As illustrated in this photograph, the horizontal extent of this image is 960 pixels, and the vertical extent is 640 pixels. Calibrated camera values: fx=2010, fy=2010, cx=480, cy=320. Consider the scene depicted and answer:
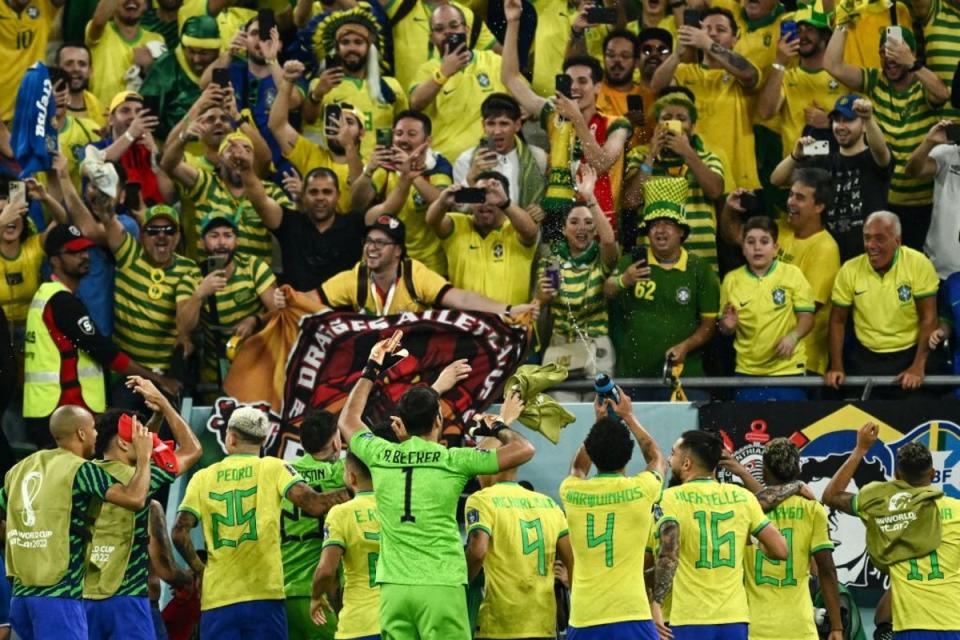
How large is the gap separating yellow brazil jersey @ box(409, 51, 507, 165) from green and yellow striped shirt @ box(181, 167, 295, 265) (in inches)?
64.1

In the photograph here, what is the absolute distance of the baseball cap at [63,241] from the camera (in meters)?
15.6

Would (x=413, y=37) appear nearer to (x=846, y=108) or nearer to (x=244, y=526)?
(x=846, y=108)

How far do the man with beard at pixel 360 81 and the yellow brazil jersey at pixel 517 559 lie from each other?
209 inches

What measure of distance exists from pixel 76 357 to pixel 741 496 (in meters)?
5.75

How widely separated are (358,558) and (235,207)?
500 cm

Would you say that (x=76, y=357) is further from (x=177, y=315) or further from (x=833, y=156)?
(x=833, y=156)

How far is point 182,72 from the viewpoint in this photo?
1820 cm

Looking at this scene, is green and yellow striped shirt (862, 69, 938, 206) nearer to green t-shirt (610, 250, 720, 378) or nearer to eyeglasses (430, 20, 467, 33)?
green t-shirt (610, 250, 720, 378)

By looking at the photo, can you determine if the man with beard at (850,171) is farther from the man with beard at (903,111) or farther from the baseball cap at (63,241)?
the baseball cap at (63,241)

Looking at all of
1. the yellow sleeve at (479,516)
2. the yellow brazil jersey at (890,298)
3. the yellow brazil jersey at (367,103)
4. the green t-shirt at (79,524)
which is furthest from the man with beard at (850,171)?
the green t-shirt at (79,524)

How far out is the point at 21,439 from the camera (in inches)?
634

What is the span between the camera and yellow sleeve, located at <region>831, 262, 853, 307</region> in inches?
619

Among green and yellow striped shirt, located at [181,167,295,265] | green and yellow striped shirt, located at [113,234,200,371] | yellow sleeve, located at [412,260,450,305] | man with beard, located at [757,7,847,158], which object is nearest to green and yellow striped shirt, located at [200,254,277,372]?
green and yellow striped shirt, located at [113,234,200,371]

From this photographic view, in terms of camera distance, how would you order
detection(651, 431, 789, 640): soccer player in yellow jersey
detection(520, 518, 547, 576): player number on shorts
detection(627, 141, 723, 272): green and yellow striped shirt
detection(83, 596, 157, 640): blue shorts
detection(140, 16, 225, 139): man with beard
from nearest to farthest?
detection(651, 431, 789, 640): soccer player in yellow jersey → detection(83, 596, 157, 640): blue shorts → detection(520, 518, 547, 576): player number on shorts → detection(627, 141, 723, 272): green and yellow striped shirt → detection(140, 16, 225, 139): man with beard
